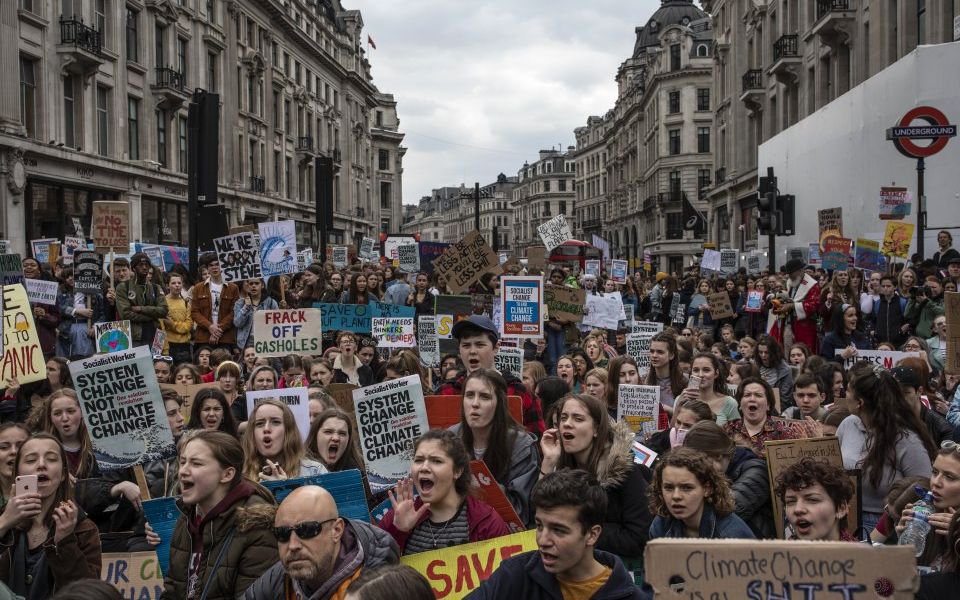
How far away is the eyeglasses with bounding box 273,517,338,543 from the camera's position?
370cm

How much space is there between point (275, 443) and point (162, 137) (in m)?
33.8

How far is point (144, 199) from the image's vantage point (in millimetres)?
35281

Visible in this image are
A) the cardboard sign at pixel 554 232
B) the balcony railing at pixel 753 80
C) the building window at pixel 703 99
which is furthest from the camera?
the building window at pixel 703 99

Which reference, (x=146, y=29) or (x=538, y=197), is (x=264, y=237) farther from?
(x=538, y=197)

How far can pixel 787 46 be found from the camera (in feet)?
121

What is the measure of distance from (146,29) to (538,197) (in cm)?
12838

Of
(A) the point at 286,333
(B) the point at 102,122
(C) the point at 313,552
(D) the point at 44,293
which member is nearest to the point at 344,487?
(C) the point at 313,552

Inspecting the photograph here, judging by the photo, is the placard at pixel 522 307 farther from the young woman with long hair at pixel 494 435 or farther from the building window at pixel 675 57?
the building window at pixel 675 57

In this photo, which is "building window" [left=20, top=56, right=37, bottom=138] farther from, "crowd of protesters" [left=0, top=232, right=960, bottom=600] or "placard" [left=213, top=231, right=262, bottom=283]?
"crowd of protesters" [left=0, top=232, right=960, bottom=600]

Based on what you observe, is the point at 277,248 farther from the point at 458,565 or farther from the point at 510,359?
the point at 458,565

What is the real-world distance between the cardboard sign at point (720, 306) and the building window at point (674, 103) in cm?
6663

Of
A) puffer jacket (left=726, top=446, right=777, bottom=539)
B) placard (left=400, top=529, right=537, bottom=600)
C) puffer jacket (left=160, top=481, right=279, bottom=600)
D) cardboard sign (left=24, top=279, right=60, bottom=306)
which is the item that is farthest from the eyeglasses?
cardboard sign (left=24, top=279, right=60, bottom=306)

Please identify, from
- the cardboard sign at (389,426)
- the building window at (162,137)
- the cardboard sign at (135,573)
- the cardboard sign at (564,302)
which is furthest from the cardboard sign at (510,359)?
the building window at (162,137)

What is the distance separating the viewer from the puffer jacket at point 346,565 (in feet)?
12.3
